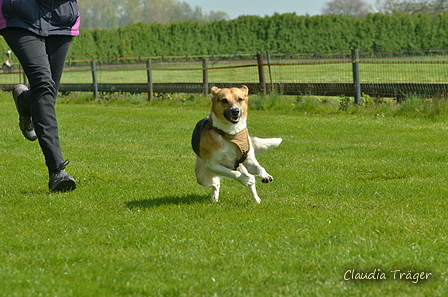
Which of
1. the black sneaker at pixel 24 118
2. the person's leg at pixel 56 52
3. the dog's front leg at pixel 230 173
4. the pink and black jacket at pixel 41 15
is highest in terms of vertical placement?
Result: the pink and black jacket at pixel 41 15

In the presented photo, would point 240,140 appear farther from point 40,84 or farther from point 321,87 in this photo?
point 321,87

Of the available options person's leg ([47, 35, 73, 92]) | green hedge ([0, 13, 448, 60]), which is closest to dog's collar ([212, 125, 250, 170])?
person's leg ([47, 35, 73, 92])

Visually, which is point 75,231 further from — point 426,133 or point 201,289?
point 426,133

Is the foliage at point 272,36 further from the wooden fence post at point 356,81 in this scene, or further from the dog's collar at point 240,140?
the dog's collar at point 240,140

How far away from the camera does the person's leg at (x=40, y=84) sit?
603 centimetres

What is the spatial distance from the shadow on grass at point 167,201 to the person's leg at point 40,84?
2.78 ft

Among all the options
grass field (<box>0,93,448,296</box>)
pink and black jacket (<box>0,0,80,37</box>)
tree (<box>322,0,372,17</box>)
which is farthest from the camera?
tree (<box>322,0,372,17</box>)

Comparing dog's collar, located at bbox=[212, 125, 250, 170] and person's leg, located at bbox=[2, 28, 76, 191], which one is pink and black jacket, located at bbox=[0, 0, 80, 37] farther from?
dog's collar, located at bbox=[212, 125, 250, 170]

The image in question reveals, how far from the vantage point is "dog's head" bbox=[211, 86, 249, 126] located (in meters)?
5.99

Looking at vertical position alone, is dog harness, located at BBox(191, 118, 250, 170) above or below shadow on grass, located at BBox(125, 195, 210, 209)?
above

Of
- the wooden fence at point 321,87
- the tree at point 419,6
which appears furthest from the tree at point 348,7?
the wooden fence at point 321,87

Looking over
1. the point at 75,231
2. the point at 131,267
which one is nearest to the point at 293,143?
the point at 75,231

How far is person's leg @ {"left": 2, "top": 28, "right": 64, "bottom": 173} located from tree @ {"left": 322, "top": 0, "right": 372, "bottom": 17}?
13805 centimetres

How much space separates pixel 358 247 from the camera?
4379 millimetres
